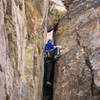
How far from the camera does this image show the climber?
53.7 feet

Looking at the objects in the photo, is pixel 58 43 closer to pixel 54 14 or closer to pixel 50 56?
pixel 50 56

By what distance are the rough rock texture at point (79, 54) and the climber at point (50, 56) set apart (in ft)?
1.22

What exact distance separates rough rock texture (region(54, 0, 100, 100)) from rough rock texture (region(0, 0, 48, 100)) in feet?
4.67

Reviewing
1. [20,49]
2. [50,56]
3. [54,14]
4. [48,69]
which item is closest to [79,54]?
[50,56]

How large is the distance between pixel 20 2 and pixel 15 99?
129 inches

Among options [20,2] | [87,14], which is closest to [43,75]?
[87,14]

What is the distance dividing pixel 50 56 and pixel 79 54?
1.51 m

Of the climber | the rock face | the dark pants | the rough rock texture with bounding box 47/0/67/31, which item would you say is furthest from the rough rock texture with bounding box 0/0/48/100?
the rough rock texture with bounding box 47/0/67/31

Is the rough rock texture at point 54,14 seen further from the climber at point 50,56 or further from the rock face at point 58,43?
the climber at point 50,56

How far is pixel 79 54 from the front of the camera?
16141 mm

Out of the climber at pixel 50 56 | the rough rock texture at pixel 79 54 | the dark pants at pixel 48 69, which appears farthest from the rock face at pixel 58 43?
the dark pants at pixel 48 69

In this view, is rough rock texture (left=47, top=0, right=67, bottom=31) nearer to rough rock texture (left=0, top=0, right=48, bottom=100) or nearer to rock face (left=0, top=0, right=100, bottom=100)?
rock face (left=0, top=0, right=100, bottom=100)

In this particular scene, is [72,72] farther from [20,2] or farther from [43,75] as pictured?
[20,2]

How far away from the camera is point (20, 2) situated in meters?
10.8
